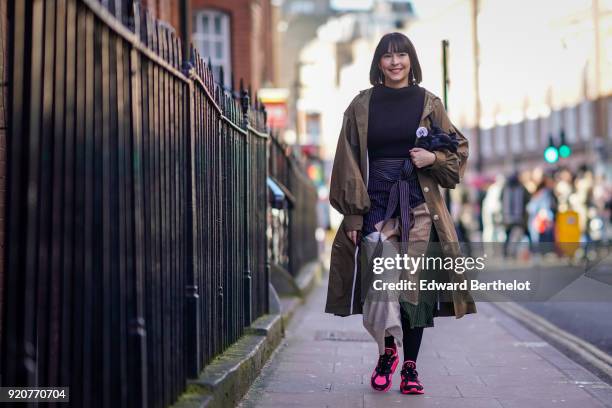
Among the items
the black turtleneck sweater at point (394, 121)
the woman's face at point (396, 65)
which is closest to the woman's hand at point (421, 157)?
the black turtleneck sweater at point (394, 121)

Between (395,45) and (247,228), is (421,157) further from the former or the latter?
(247,228)

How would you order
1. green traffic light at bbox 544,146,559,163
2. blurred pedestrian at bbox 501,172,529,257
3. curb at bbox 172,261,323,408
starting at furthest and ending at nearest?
blurred pedestrian at bbox 501,172,529,257 → green traffic light at bbox 544,146,559,163 → curb at bbox 172,261,323,408

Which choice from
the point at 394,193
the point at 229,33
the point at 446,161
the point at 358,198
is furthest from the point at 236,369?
the point at 229,33

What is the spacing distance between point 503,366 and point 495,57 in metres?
63.0

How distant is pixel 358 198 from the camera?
5.87m

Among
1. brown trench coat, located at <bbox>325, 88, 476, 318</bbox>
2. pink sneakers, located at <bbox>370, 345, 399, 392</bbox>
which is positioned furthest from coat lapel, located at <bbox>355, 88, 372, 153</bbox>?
pink sneakers, located at <bbox>370, 345, 399, 392</bbox>

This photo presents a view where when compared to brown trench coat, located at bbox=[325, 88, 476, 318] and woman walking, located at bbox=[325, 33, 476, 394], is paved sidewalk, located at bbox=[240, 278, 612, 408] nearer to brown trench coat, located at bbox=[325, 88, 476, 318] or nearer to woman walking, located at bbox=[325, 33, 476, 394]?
woman walking, located at bbox=[325, 33, 476, 394]

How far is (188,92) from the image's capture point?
504 centimetres

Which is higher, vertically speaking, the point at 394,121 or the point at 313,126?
the point at 313,126

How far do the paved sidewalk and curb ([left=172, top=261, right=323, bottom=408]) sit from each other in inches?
4.0

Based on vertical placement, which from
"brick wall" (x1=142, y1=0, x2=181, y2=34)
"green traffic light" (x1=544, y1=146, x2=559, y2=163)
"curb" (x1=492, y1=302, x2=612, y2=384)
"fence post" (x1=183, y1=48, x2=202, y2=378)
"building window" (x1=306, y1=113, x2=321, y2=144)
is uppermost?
"building window" (x1=306, y1=113, x2=321, y2=144)

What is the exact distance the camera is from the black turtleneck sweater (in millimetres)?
5953

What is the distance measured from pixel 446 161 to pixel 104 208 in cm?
274

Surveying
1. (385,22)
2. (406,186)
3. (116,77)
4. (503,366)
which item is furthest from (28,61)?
(385,22)
